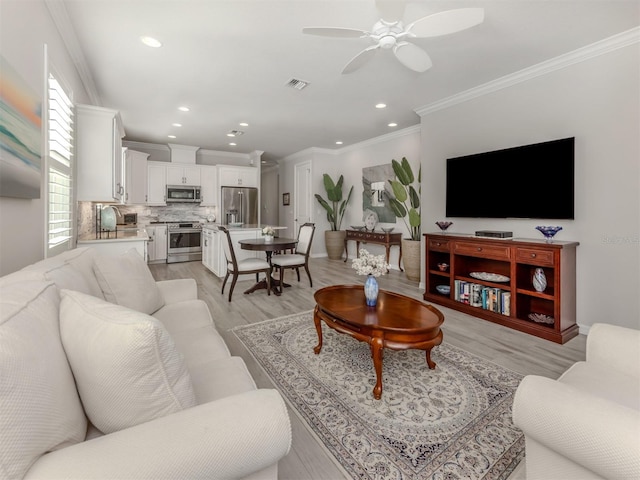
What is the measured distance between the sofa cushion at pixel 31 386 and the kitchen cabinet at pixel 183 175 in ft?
21.5

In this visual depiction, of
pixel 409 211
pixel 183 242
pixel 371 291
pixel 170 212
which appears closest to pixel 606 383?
pixel 371 291

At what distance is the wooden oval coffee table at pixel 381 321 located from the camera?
187 cm

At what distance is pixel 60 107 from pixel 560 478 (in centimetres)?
374

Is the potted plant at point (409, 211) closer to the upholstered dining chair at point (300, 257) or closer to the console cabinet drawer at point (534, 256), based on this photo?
the upholstered dining chair at point (300, 257)

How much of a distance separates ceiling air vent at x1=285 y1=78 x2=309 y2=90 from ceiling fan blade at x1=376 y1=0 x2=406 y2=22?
1.65 m

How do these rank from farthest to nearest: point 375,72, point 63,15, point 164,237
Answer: point 164,237 → point 375,72 → point 63,15

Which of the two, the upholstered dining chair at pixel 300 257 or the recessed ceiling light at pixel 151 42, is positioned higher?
the recessed ceiling light at pixel 151 42

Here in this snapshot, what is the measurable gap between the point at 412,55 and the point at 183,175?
6009 millimetres

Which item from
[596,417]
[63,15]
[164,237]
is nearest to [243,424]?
[596,417]

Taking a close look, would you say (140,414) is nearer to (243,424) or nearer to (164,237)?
(243,424)

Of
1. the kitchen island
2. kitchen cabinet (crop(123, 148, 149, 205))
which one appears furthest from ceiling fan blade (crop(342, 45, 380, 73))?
kitchen cabinet (crop(123, 148, 149, 205))

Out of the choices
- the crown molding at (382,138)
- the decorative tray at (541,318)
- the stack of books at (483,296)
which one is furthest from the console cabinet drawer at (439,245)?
the crown molding at (382,138)

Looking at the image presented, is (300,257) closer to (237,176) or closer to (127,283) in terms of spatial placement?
(127,283)

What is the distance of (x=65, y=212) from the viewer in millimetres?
2633
